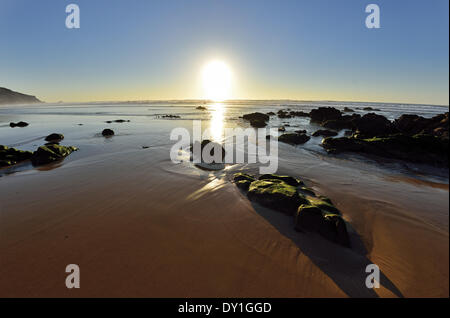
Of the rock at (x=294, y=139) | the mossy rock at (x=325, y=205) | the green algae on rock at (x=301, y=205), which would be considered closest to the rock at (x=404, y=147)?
the rock at (x=294, y=139)

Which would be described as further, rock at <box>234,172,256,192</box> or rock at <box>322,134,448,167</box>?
rock at <box>322,134,448,167</box>

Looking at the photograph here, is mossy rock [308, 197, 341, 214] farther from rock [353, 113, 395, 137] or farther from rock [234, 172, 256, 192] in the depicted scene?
rock [353, 113, 395, 137]

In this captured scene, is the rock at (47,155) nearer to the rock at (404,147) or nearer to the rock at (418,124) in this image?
the rock at (404,147)

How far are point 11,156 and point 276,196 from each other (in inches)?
528

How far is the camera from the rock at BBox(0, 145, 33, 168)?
892cm

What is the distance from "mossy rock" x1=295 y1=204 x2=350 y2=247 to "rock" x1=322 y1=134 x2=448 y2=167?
18.4 ft

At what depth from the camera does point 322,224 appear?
4234 millimetres

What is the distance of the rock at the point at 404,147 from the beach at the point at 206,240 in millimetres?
1770

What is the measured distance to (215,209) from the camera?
5.51 m

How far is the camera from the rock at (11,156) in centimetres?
892

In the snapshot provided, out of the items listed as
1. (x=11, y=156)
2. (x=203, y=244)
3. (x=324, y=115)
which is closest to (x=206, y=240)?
(x=203, y=244)

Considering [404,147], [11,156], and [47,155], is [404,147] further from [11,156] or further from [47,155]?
[11,156]

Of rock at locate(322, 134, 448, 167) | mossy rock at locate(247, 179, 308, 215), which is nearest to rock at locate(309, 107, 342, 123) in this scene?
rock at locate(322, 134, 448, 167)
